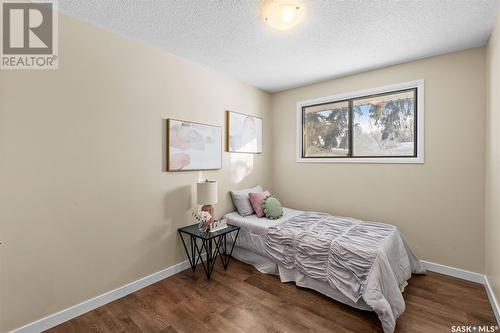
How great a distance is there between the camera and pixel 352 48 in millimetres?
2508

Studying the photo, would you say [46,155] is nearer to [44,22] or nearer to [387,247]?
[44,22]

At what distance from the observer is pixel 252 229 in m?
2.91

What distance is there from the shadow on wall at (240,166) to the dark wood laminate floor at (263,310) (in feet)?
4.92

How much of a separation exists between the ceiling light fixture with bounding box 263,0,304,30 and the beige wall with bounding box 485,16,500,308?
1.69 metres

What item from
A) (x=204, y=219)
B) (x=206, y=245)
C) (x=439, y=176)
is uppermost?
(x=439, y=176)

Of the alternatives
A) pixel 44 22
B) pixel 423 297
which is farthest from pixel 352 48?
pixel 44 22

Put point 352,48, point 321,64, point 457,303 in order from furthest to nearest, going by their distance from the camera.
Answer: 1. point 321,64
2. point 352,48
3. point 457,303

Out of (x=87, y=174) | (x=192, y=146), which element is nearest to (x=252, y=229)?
(x=192, y=146)

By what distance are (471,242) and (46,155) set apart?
13.9 ft

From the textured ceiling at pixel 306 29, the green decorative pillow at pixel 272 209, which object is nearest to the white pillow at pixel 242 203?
the green decorative pillow at pixel 272 209

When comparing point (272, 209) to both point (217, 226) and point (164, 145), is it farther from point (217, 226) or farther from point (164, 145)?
point (164, 145)

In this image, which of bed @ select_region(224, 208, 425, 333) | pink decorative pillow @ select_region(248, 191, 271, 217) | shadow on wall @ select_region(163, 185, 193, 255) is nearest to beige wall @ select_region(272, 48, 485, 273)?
bed @ select_region(224, 208, 425, 333)

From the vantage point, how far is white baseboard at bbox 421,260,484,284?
2.47m

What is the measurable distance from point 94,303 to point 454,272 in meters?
3.77
